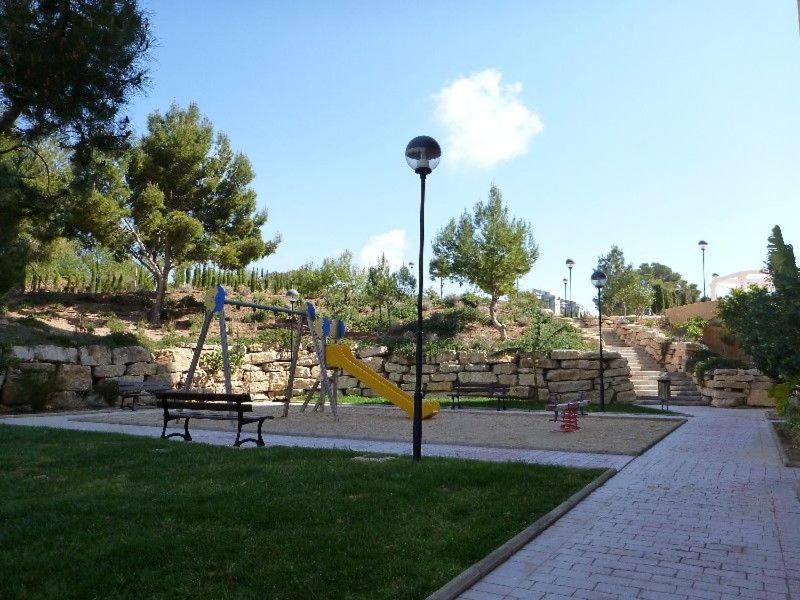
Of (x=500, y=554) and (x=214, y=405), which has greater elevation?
(x=214, y=405)

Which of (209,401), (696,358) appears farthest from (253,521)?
(696,358)

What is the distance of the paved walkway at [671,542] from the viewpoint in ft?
12.5

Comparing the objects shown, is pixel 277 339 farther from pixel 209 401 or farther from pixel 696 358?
pixel 696 358

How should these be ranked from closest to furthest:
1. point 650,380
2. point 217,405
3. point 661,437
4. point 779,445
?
point 217,405
point 779,445
point 661,437
point 650,380

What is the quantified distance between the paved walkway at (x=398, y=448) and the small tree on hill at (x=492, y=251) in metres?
14.5

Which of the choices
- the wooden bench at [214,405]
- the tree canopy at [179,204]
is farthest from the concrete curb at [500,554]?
the tree canopy at [179,204]

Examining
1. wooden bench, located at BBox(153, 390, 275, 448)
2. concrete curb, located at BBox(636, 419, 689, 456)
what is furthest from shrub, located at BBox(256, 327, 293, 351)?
concrete curb, located at BBox(636, 419, 689, 456)

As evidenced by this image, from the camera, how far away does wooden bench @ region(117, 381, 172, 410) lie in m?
16.5

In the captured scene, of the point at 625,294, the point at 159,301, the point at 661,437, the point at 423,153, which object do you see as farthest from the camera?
the point at 625,294

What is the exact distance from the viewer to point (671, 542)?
4.73m

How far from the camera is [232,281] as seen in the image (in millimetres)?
28719

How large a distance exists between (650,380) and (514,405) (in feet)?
20.0

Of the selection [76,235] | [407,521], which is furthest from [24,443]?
[76,235]

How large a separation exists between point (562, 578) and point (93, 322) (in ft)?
64.2
